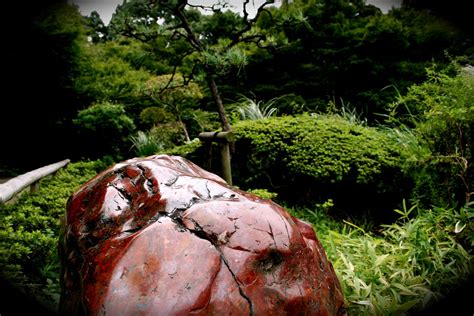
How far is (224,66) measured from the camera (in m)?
4.29

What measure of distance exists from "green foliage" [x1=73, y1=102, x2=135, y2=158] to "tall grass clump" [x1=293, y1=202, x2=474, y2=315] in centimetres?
569

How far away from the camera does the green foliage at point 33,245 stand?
7.39 feet

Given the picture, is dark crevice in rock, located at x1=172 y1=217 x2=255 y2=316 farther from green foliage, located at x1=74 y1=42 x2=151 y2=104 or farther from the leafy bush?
green foliage, located at x1=74 y1=42 x2=151 y2=104

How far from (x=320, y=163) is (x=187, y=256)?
3.16 m

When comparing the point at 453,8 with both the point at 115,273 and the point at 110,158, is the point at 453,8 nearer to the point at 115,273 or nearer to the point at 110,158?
the point at 115,273

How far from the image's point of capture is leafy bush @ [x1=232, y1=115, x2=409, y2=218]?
416cm

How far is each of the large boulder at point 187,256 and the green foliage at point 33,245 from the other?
0.78m

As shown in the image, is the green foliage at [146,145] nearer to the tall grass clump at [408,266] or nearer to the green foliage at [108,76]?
the green foliage at [108,76]

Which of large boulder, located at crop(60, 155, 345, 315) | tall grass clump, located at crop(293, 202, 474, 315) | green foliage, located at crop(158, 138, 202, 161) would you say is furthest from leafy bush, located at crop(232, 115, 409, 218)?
large boulder, located at crop(60, 155, 345, 315)

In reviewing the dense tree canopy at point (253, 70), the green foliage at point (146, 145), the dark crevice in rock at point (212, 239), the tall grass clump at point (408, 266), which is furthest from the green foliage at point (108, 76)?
the dark crevice in rock at point (212, 239)

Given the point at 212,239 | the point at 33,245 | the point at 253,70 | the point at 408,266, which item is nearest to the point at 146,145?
the point at 253,70

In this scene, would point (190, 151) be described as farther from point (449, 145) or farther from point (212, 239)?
point (212, 239)

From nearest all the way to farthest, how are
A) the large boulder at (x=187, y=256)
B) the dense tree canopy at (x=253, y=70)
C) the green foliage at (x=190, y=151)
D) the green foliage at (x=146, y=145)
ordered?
the large boulder at (x=187, y=256) < the green foliage at (x=190, y=151) < the green foliage at (x=146, y=145) < the dense tree canopy at (x=253, y=70)

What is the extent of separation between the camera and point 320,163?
4.23 meters
